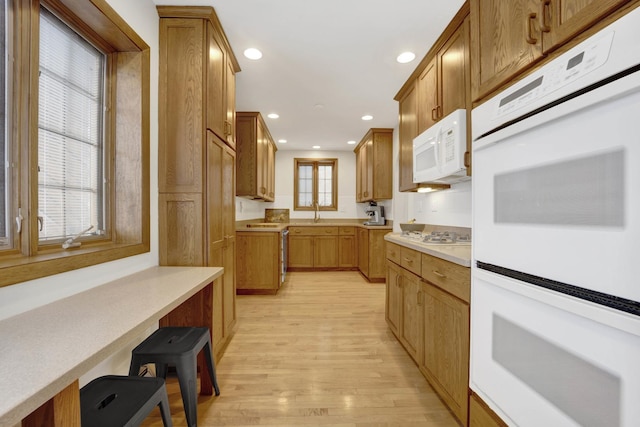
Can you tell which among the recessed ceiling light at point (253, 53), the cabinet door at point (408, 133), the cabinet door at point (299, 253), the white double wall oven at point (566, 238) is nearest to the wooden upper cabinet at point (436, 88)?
the cabinet door at point (408, 133)

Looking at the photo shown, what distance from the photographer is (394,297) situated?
7.59 feet

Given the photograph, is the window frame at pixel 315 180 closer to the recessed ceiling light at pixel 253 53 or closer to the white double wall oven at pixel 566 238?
the recessed ceiling light at pixel 253 53

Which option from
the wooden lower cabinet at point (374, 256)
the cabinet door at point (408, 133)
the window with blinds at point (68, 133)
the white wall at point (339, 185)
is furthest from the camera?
the white wall at point (339, 185)

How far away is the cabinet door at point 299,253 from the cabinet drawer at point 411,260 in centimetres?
301

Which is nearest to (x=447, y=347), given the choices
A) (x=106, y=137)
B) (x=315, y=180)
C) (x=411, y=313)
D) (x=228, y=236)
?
(x=411, y=313)

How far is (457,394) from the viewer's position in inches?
53.1

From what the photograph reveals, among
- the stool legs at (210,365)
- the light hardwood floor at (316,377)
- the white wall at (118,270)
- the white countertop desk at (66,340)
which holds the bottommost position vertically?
the light hardwood floor at (316,377)

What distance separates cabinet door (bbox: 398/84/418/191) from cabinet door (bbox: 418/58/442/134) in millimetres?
98

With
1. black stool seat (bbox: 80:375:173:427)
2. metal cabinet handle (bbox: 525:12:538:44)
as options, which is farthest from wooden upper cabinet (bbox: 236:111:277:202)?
metal cabinet handle (bbox: 525:12:538:44)

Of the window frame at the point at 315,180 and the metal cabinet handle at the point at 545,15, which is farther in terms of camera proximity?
the window frame at the point at 315,180

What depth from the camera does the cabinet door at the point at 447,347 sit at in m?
1.30

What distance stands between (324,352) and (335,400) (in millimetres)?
540

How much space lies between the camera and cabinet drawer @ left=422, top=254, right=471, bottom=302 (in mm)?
1280

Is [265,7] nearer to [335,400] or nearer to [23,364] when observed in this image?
[23,364]
